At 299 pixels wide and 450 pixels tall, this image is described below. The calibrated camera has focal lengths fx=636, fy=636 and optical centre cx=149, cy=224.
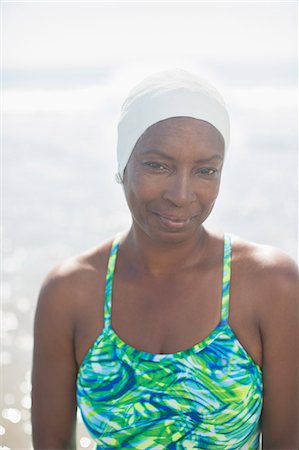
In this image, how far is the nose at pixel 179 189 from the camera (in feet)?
6.67

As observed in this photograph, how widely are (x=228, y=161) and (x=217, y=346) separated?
6.75 m

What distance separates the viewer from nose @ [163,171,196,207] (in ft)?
6.67

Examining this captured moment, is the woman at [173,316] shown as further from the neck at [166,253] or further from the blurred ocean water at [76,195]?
the blurred ocean water at [76,195]

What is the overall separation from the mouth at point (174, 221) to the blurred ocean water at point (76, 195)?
4.60 ft

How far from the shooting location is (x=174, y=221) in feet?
6.86

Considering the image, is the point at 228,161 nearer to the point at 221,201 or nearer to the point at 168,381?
the point at 221,201

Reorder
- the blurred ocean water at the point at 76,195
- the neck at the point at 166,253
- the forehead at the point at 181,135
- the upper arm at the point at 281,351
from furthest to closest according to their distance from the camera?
the blurred ocean water at the point at 76,195 → the neck at the point at 166,253 → the upper arm at the point at 281,351 → the forehead at the point at 181,135

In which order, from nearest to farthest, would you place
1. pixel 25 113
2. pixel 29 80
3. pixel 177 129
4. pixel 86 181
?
pixel 177 129
pixel 86 181
pixel 25 113
pixel 29 80

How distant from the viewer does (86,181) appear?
841 cm

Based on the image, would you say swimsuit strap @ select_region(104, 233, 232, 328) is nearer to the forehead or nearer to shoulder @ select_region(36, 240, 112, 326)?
shoulder @ select_region(36, 240, 112, 326)

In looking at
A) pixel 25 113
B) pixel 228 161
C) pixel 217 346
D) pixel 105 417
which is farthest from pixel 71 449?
pixel 25 113

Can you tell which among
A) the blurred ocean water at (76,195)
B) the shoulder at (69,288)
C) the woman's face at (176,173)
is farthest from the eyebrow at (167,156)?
the blurred ocean water at (76,195)

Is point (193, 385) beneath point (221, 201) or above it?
beneath

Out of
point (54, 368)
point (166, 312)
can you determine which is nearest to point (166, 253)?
point (166, 312)
